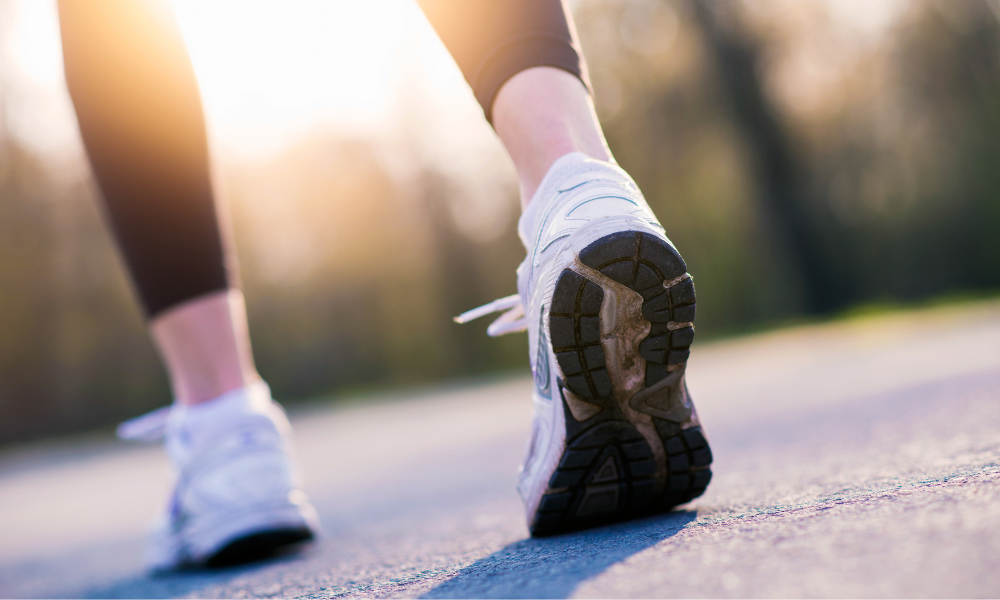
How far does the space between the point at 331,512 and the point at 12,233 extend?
41.0ft

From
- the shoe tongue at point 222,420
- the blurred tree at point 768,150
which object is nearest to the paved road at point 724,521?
the shoe tongue at point 222,420

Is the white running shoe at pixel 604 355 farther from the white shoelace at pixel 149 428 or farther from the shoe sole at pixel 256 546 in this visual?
the white shoelace at pixel 149 428

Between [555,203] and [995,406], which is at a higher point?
[555,203]

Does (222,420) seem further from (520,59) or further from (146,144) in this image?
(520,59)

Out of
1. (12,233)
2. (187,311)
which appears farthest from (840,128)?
(187,311)

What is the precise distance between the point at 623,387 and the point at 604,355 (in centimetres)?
5

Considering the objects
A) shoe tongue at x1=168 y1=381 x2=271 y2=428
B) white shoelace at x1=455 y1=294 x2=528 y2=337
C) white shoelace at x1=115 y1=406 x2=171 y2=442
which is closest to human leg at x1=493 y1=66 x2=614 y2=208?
white shoelace at x1=455 y1=294 x2=528 y2=337

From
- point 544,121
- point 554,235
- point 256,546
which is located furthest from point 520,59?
point 256,546

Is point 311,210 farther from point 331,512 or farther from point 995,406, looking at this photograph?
point 995,406

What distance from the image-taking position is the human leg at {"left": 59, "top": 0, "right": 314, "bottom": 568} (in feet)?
3.95

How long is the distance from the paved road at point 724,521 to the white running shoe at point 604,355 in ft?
0.15

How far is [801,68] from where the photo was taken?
12.5 m

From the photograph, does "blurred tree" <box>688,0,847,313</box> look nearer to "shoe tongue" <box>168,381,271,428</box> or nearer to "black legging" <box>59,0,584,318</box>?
"black legging" <box>59,0,584,318</box>

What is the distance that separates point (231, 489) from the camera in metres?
1.17
